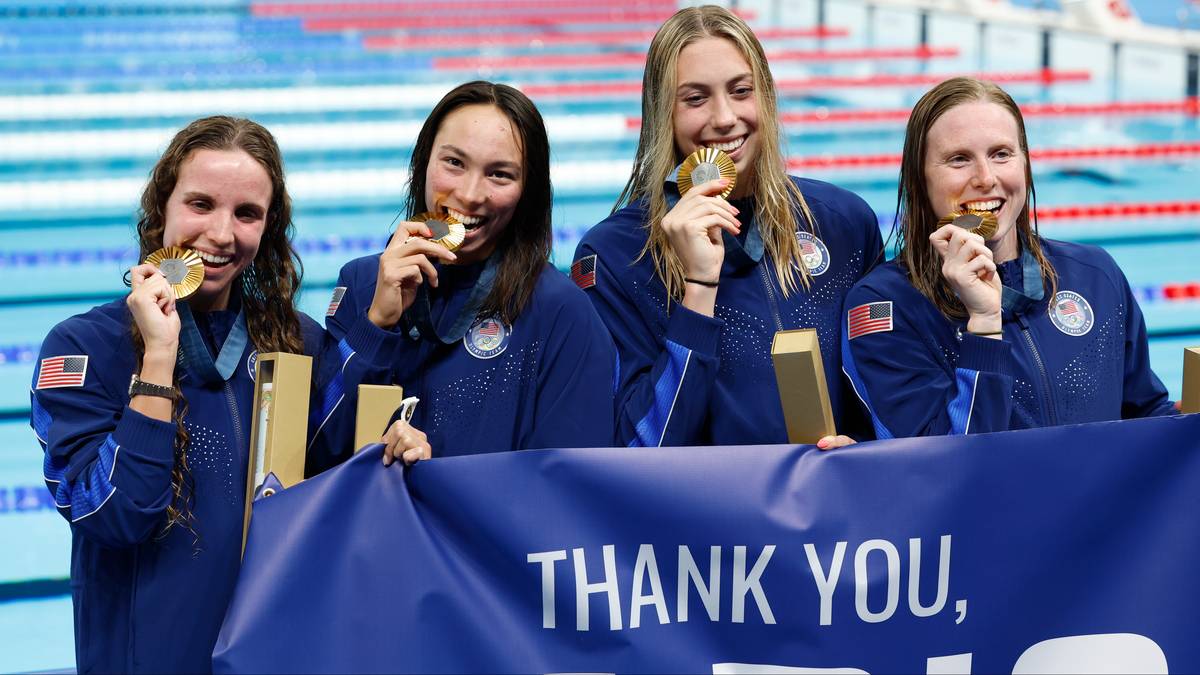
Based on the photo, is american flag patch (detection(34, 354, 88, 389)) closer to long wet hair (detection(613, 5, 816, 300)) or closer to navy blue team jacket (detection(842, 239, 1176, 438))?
long wet hair (detection(613, 5, 816, 300))

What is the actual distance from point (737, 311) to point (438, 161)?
23.2 inches

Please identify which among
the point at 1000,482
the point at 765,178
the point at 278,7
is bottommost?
the point at 1000,482

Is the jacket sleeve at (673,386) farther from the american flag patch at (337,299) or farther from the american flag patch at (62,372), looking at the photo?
the american flag patch at (62,372)

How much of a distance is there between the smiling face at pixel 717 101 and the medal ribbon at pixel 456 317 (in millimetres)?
496

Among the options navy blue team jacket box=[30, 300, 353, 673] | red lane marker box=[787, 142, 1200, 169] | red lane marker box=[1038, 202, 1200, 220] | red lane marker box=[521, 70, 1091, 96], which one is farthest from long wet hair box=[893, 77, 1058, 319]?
red lane marker box=[521, 70, 1091, 96]

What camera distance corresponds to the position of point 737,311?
8.03 ft

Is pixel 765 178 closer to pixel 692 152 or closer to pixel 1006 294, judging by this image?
pixel 692 152

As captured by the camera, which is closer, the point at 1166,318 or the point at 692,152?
the point at 692,152

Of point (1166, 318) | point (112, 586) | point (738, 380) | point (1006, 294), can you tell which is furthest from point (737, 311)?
point (1166, 318)

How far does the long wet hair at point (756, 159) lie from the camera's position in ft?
8.16

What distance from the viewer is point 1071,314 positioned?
237 cm

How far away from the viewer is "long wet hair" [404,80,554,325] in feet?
7.46

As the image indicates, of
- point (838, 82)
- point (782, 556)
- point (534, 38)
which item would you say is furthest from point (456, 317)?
point (534, 38)

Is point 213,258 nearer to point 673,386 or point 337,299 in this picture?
point 337,299
